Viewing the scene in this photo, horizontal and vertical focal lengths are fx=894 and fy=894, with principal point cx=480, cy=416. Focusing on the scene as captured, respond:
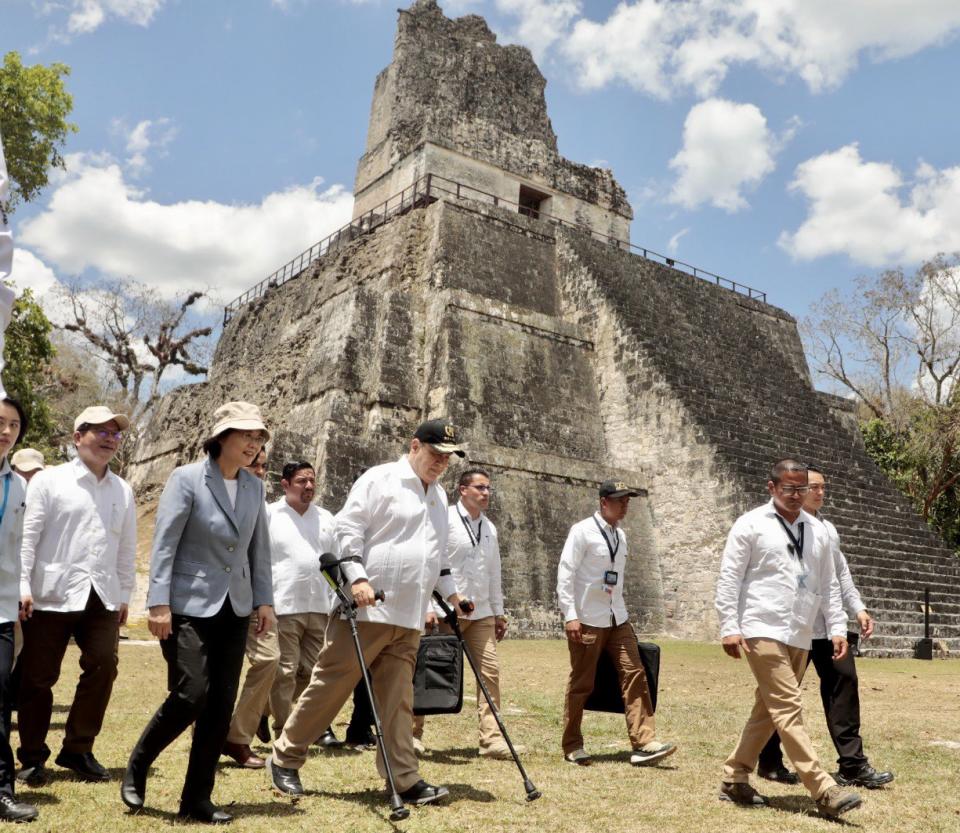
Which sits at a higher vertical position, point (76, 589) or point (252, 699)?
point (76, 589)

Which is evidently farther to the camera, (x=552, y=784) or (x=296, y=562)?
(x=296, y=562)

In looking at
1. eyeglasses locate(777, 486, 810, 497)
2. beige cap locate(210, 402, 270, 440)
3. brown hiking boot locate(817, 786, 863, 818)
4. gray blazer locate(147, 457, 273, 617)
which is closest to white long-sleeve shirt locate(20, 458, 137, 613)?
gray blazer locate(147, 457, 273, 617)

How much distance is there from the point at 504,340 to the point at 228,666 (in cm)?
1564

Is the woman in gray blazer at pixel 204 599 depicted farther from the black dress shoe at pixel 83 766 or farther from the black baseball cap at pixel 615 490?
the black baseball cap at pixel 615 490

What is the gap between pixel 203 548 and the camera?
13.3ft

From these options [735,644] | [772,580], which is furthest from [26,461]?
[772,580]

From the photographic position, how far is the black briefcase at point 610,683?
5.95 meters

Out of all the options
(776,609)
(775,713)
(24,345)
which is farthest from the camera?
(24,345)

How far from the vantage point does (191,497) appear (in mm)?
4070

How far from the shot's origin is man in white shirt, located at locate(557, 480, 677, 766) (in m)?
5.68

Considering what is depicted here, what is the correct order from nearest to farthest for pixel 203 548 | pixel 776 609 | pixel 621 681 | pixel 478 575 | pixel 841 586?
1. pixel 203 548
2. pixel 776 609
3. pixel 841 586
4. pixel 621 681
5. pixel 478 575

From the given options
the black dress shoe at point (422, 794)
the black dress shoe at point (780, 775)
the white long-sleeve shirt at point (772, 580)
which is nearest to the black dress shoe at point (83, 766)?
the black dress shoe at point (422, 794)

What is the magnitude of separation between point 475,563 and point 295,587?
1.29 metres

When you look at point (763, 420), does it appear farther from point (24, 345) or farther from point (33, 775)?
point (33, 775)
